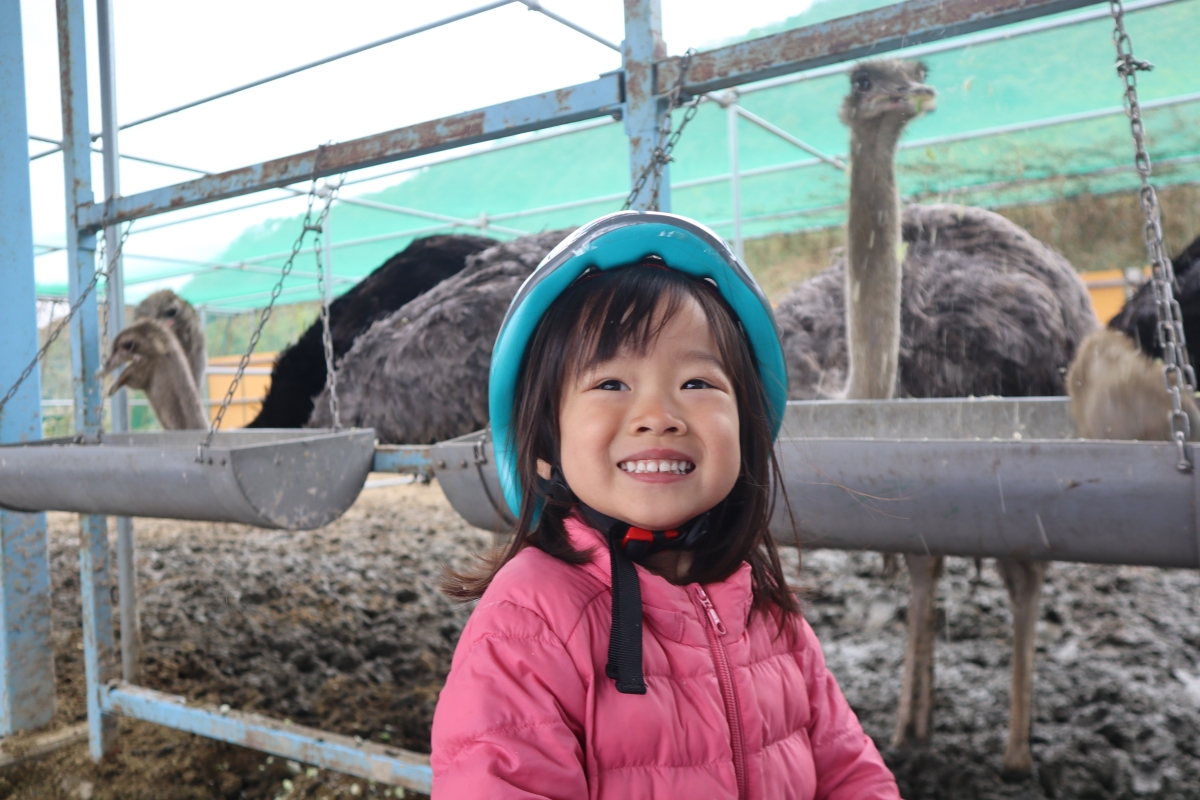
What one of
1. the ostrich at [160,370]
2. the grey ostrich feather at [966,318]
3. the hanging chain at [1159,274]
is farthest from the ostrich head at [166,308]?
the hanging chain at [1159,274]

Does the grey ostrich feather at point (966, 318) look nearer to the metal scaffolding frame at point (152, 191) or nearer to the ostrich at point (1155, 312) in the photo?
the ostrich at point (1155, 312)

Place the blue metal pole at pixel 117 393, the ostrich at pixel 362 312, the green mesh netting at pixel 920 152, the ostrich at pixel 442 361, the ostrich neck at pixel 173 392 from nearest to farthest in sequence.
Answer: the blue metal pole at pixel 117 393, the ostrich at pixel 442 361, the ostrich neck at pixel 173 392, the ostrich at pixel 362 312, the green mesh netting at pixel 920 152

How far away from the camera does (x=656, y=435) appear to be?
0.89 m

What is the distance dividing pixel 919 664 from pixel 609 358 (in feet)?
7.27

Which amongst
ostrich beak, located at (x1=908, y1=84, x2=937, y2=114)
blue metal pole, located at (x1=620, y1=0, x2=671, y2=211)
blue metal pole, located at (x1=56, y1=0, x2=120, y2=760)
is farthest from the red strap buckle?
blue metal pole, located at (x1=56, y1=0, x2=120, y2=760)

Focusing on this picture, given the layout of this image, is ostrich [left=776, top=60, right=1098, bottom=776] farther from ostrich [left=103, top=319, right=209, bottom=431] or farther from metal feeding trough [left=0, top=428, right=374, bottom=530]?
ostrich [left=103, top=319, right=209, bottom=431]

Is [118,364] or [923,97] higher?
[923,97]

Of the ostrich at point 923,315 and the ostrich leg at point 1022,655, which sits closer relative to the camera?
the ostrich leg at point 1022,655

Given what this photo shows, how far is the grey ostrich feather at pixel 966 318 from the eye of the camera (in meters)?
3.37

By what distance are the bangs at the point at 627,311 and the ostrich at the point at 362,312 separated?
372 cm

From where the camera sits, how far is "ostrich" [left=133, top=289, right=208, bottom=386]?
419 centimetres

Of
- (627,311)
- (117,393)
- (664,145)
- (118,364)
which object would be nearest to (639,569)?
(627,311)

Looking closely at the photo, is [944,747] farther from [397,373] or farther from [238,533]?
[238,533]

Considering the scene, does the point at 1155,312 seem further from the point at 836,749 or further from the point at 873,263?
the point at 836,749
